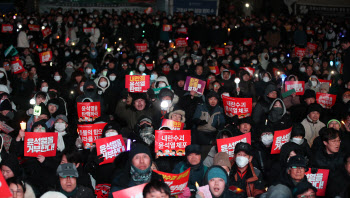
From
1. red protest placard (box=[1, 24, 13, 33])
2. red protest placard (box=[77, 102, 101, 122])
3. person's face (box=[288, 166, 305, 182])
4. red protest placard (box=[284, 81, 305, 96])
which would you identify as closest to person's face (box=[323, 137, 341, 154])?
person's face (box=[288, 166, 305, 182])

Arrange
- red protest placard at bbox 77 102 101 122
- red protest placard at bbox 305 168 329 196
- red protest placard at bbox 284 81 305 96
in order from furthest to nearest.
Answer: red protest placard at bbox 284 81 305 96 < red protest placard at bbox 77 102 101 122 < red protest placard at bbox 305 168 329 196

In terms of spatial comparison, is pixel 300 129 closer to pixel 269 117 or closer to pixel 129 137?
pixel 269 117

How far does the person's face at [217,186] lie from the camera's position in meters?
4.14

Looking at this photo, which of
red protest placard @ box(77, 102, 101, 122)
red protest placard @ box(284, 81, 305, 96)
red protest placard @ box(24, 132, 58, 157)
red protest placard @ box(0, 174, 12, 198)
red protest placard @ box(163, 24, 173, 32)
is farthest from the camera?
red protest placard @ box(163, 24, 173, 32)

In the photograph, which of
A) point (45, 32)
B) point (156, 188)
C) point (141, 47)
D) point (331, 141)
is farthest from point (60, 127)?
point (45, 32)

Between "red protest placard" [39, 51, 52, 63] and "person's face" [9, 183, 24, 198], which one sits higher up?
"red protest placard" [39, 51, 52, 63]

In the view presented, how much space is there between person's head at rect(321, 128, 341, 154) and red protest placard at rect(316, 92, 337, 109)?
114 inches

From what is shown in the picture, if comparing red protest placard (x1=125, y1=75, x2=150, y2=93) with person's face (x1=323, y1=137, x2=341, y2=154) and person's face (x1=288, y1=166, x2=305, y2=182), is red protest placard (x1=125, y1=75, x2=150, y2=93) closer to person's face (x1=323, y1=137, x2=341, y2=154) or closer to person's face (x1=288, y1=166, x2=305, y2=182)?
person's face (x1=323, y1=137, x2=341, y2=154)

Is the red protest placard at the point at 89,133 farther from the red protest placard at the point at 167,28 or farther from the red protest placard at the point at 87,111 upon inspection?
the red protest placard at the point at 167,28

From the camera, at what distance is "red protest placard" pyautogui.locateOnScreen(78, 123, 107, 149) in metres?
6.39

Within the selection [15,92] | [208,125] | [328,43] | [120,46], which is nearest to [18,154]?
[208,125]

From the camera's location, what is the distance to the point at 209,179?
4195mm

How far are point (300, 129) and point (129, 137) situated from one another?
2547 mm

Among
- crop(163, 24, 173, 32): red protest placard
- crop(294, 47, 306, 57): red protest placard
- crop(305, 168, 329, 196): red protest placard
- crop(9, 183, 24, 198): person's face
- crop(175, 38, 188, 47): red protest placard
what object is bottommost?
crop(305, 168, 329, 196): red protest placard
